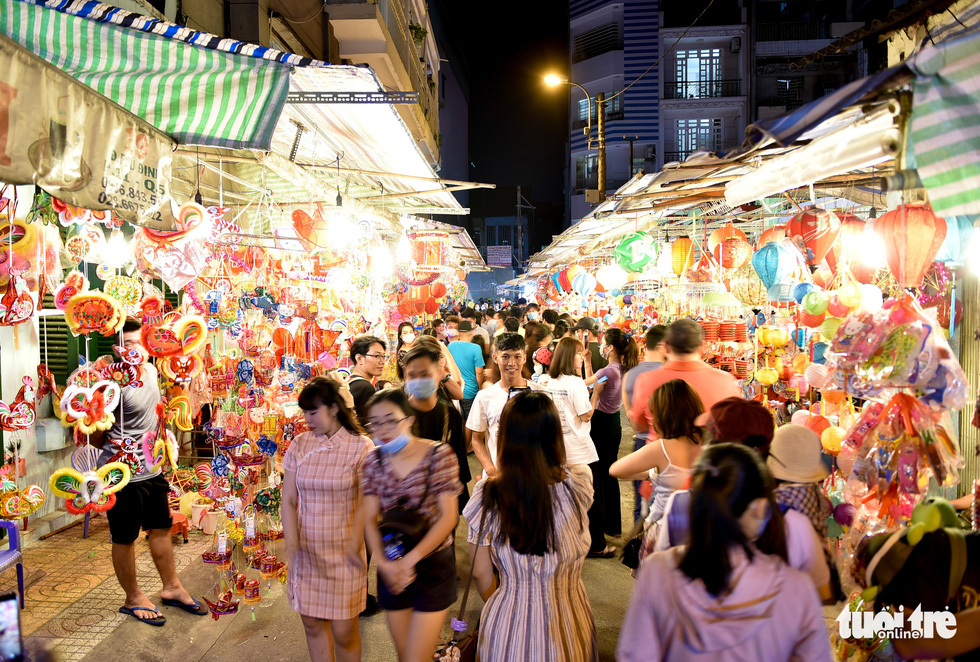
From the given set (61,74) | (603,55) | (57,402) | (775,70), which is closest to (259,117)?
(61,74)

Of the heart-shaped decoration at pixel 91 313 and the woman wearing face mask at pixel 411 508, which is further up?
the heart-shaped decoration at pixel 91 313

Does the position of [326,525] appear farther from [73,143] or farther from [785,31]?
[785,31]

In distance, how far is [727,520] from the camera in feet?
5.60

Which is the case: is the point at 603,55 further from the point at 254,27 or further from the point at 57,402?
the point at 57,402

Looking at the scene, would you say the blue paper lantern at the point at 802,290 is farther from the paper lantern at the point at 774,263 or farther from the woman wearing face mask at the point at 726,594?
the woman wearing face mask at the point at 726,594

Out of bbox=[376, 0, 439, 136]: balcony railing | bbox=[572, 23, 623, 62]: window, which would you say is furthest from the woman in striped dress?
bbox=[572, 23, 623, 62]: window

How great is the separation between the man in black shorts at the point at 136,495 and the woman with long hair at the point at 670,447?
3205mm

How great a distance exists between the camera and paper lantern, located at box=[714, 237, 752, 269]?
6.10 meters

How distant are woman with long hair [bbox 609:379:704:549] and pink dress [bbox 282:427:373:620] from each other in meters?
1.39

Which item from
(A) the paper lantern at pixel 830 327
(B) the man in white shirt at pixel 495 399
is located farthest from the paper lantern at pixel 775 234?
(B) the man in white shirt at pixel 495 399

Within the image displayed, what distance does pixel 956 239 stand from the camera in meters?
3.59

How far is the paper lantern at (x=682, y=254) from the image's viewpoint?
6891mm

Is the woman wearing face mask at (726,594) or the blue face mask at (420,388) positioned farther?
the blue face mask at (420,388)

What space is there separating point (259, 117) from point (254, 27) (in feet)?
20.8
